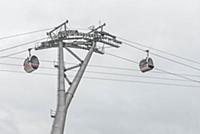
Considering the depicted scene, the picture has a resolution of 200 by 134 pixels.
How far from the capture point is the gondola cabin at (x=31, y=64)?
76.4 metres

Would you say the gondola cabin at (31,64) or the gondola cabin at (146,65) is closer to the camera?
the gondola cabin at (31,64)

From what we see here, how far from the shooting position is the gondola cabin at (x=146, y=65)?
7706 centimetres

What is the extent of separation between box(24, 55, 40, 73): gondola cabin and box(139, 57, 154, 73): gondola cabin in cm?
1257

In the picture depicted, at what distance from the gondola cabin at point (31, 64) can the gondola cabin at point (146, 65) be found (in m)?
12.6

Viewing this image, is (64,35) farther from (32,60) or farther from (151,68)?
(151,68)

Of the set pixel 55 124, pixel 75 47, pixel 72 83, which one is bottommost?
pixel 55 124

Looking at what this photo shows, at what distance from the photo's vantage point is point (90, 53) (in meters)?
79.8

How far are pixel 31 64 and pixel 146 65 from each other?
541 inches

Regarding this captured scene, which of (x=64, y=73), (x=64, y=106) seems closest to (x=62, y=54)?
(x=64, y=73)

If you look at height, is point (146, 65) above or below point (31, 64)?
above

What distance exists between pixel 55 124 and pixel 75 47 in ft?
41.2

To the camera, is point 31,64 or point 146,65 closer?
point 31,64

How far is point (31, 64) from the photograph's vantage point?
251ft

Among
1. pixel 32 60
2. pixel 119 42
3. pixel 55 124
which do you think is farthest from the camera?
pixel 119 42
